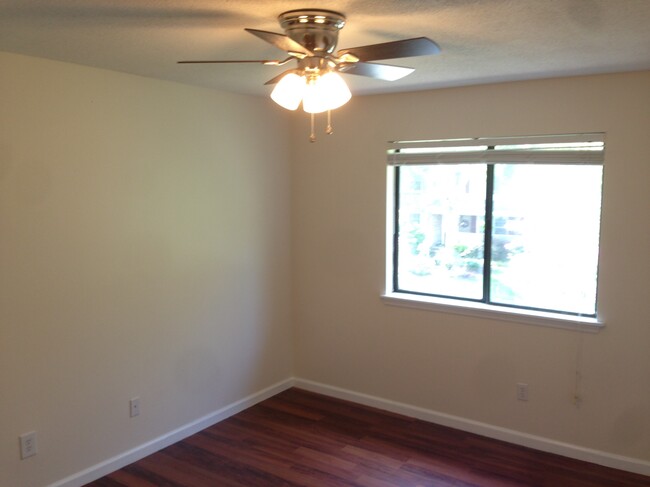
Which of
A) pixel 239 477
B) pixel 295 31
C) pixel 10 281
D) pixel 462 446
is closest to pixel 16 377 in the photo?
pixel 10 281

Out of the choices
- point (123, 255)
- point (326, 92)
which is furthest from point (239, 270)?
point (326, 92)

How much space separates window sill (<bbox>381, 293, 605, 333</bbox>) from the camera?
3500 millimetres

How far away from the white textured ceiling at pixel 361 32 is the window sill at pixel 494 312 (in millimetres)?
1482

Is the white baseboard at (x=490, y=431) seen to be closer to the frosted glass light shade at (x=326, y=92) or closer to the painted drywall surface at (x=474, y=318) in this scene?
the painted drywall surface at (x=474, y=318)

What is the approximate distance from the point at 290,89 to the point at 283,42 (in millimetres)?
220

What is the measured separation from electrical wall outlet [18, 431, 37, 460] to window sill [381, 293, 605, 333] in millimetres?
2431

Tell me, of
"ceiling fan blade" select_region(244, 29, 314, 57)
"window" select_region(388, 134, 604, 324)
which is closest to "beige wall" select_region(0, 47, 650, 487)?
"window" select_region(388, 134, 604, 324)

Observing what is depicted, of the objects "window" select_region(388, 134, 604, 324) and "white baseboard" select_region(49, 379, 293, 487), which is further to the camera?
"window" select_region(388, 134, 604, 324)

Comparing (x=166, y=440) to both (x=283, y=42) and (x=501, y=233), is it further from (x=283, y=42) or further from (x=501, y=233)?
(x=283, y=42)

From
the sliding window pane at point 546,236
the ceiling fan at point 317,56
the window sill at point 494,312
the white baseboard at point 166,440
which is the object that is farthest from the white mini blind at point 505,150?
the white baseboard at point 166,440

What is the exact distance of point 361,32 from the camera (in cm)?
238

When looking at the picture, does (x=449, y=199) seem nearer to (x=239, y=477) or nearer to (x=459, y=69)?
(x=459, y=69)

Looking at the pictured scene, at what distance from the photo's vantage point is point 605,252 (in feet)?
11.1

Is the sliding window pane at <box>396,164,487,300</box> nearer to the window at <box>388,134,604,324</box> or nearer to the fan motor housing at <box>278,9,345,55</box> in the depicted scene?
the window at <box>388,134,604,324</box>
